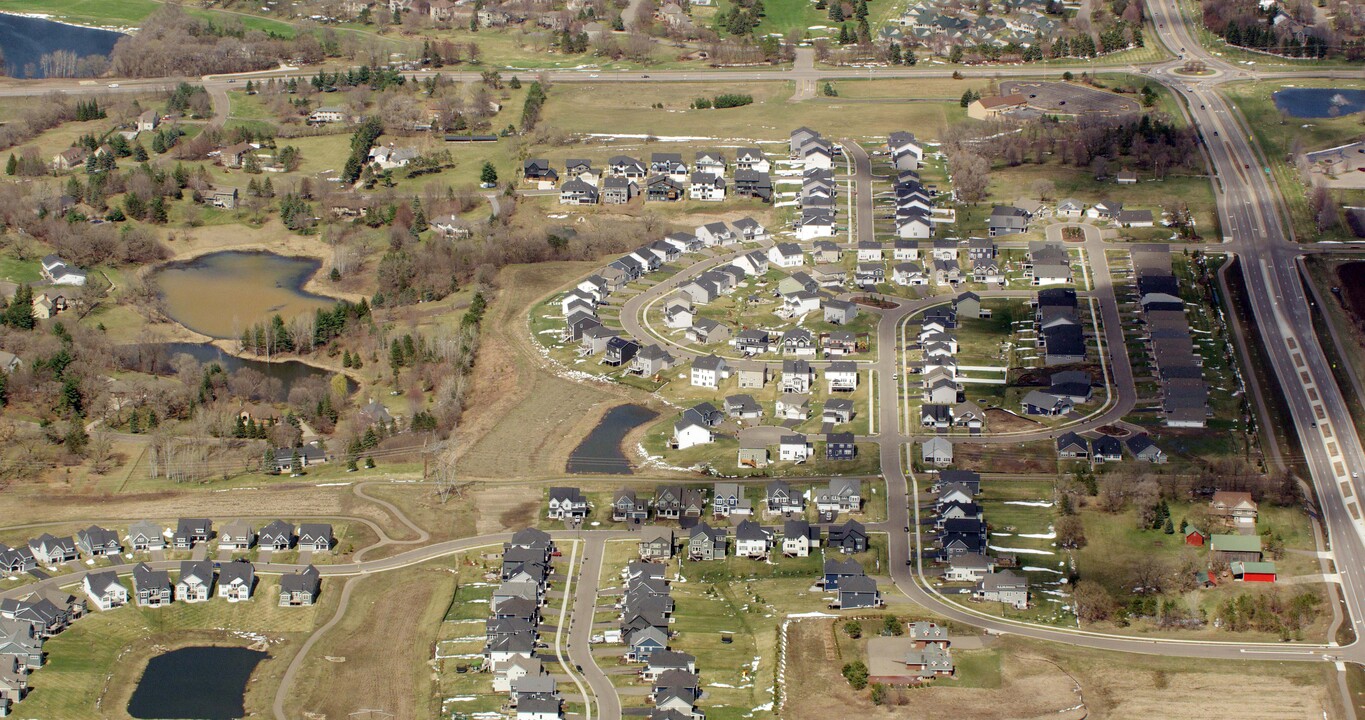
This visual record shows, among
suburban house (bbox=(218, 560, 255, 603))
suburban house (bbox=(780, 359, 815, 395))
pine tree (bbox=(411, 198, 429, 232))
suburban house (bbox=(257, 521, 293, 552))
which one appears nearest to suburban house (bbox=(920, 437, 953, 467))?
suburban house (bbox=(780, 359, 815, 395))

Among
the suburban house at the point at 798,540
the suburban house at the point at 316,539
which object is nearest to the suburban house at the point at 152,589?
the suburban house at the point at 316,539

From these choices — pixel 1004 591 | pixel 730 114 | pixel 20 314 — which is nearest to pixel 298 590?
pixel 1004 591

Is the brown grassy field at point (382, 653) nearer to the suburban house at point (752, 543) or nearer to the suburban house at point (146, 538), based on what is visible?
the suburban house at point (146, 538)

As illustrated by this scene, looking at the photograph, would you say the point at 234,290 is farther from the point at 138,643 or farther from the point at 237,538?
the point at 138,643

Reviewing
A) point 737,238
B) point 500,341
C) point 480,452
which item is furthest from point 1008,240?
point 480,452

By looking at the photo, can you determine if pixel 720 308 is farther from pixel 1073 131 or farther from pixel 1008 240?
pixel 1073 131

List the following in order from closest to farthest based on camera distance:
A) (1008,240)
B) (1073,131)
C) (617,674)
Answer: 1. (617,674)
2. (1008,240)
3. (1073,131)

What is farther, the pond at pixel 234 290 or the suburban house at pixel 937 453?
the pond at pixel 234 290
